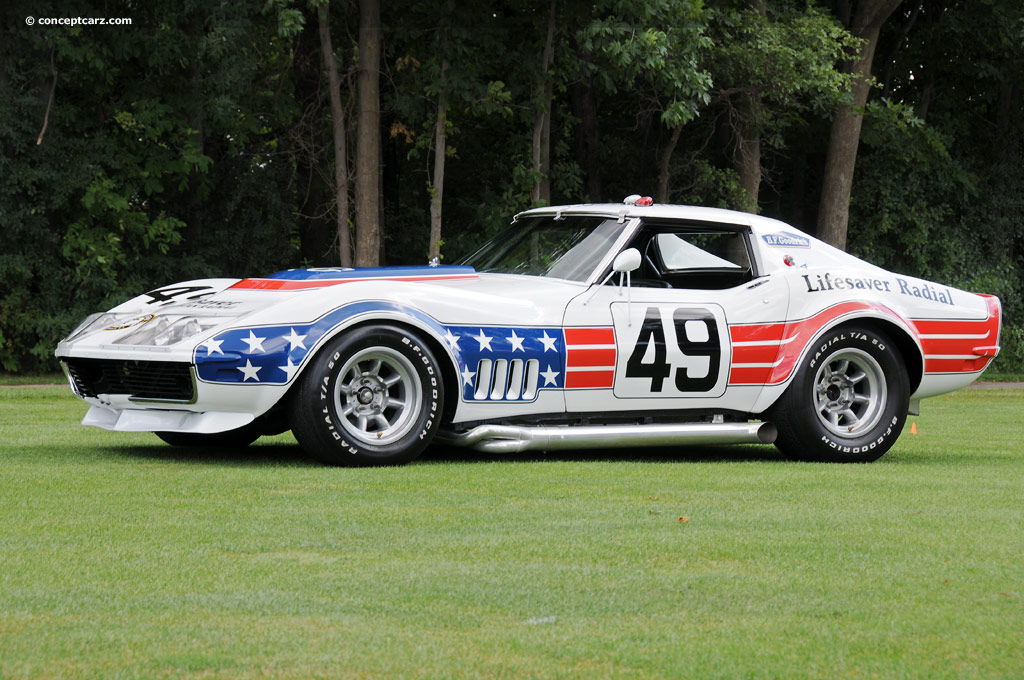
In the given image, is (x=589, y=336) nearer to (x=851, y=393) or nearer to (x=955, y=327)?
(x=851, y=393)

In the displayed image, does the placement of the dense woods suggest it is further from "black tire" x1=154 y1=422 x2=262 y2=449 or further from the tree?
"black tire" x1=154 y1=422 x2=262 y2=449

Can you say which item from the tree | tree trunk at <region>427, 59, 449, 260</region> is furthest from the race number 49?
the tree

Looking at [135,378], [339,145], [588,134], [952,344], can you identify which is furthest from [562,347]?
[588,134]

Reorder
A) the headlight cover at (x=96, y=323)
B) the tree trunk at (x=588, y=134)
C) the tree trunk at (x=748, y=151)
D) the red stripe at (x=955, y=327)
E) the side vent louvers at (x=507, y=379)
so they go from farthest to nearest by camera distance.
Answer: the tree trunk at (x=588, y=134), the tree trunk at (x=748, y=151), the red stripe at (x=955, y=327), the headlight cover at (x=96, y=323), the side vent louvers at (x=507, y=379)

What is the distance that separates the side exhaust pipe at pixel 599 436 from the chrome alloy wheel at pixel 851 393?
458mm

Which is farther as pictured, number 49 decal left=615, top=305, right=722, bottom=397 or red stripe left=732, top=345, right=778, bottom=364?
red stripe left=732, top=345, right=778, bottom=364

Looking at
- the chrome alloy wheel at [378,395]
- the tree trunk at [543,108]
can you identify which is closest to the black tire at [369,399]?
the chrome alloy wheel at [378,395]

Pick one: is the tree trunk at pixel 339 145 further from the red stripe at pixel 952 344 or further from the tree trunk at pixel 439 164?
the red stripe at pixel 952 344

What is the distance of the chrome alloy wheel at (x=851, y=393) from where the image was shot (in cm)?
957

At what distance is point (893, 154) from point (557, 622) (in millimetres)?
25475

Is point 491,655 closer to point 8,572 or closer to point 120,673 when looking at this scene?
point 120,673

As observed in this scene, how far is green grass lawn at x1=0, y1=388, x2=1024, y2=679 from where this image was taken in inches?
161

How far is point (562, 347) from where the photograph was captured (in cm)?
867

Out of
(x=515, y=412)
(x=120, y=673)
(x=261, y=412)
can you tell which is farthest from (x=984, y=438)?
(x=120, y=673)
